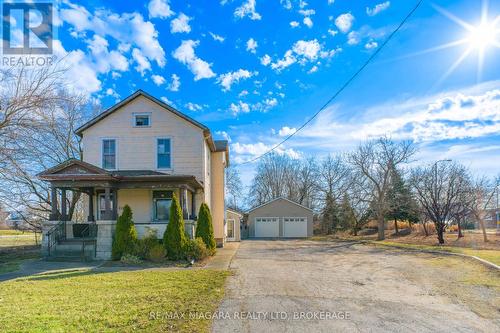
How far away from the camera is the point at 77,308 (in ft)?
Answer: 20.3

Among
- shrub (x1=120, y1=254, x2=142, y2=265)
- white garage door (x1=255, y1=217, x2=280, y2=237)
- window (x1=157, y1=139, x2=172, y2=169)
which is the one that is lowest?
white garage door (x1=255, y1=217, x2=280, y2=237)

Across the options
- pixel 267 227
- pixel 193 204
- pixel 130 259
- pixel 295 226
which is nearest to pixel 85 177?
pixel 130 259

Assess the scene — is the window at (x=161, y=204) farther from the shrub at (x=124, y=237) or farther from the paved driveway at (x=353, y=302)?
the paved driveway at (x=353, y=302)

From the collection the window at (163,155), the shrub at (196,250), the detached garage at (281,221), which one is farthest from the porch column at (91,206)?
the detached garage at (281,221)

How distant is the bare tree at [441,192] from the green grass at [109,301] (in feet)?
A: 68.2

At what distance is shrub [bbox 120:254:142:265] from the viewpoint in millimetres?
12773

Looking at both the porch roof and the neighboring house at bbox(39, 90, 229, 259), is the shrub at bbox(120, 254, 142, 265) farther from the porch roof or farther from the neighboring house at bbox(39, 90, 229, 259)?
the neighboring house at bbox(39, 90, 229, 259)

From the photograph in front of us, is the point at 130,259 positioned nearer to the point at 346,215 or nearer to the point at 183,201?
the point at 183,201

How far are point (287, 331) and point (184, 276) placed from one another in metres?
5.20

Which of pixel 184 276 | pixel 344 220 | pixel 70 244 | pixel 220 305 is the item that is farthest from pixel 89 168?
pixel 344 220

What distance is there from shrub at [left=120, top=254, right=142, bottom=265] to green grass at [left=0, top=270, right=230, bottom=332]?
7.82 feet

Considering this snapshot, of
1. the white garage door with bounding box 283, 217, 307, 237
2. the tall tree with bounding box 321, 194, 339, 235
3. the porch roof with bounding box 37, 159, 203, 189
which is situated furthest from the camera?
the tall tree with bounding box 321, 194, 339, 235

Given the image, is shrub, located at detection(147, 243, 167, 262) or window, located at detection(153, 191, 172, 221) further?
window, located at detection(153, 191, 172, 221)

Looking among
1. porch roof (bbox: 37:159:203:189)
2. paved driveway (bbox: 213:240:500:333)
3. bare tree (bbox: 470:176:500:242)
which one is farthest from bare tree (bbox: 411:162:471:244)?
porch roof (bbox: 37:159:203:189)
